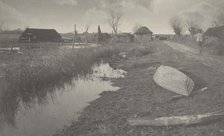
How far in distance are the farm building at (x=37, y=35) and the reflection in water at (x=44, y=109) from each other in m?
39.5

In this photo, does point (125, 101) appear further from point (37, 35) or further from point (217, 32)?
point (37, 35)

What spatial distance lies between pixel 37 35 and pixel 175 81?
44.5 meters

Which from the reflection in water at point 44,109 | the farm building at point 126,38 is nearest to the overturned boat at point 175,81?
the reflection in water at point 44,109

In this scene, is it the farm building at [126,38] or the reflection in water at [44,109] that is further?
the farm building at [126,38]

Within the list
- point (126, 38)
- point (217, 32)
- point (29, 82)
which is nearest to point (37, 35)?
point (126, 38)

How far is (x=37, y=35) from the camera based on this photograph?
48.6 m

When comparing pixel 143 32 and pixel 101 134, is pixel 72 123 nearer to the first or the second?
pixel 101 134

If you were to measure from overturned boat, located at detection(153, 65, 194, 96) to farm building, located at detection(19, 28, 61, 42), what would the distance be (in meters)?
41.1

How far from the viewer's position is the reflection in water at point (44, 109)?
6516 mm

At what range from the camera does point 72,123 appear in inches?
267

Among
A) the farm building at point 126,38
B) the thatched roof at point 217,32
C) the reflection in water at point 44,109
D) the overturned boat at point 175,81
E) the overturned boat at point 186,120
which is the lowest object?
the reflection in water at point 44,109

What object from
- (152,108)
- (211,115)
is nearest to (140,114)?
(152,108)

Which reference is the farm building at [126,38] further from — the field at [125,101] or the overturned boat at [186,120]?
Result: the overturned boat at [186,120]

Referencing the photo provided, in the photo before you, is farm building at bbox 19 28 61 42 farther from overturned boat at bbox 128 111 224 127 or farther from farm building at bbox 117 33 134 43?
overturned boat at bbox 128 111 224 127
